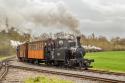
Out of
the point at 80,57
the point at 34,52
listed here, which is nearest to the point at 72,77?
the point at 80,57

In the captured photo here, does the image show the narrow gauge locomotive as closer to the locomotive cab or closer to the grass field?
the locomotive cab

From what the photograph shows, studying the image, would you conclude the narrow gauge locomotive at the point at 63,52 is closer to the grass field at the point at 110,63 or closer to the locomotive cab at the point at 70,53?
the locomotive cab at the point at 70,53

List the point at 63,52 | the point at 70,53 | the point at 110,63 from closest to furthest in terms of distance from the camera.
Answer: the point at 63,52, the point at 70,53, the point at 110,63

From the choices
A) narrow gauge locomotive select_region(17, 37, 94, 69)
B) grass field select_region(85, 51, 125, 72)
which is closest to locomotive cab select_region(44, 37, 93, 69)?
narrow gauge locomotive select_region(17, 37, 94, 69)

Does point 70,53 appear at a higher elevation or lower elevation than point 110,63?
higher

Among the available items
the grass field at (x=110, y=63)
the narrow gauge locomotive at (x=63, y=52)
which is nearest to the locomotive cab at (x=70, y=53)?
the narrow gauge locomotive at (x=63, y=52)

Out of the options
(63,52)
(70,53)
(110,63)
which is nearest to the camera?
(63,52)

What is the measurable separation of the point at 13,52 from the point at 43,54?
2684 inches

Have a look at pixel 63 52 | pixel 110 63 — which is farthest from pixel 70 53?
pixel 110 63

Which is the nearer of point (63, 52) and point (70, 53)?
point (63, 52)

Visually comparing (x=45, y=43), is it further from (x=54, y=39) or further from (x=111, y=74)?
(x=111, y=74)

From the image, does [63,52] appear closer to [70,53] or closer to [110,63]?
[70,53]

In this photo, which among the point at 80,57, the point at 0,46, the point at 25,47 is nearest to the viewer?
the point at 80,57

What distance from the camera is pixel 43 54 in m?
33.8
